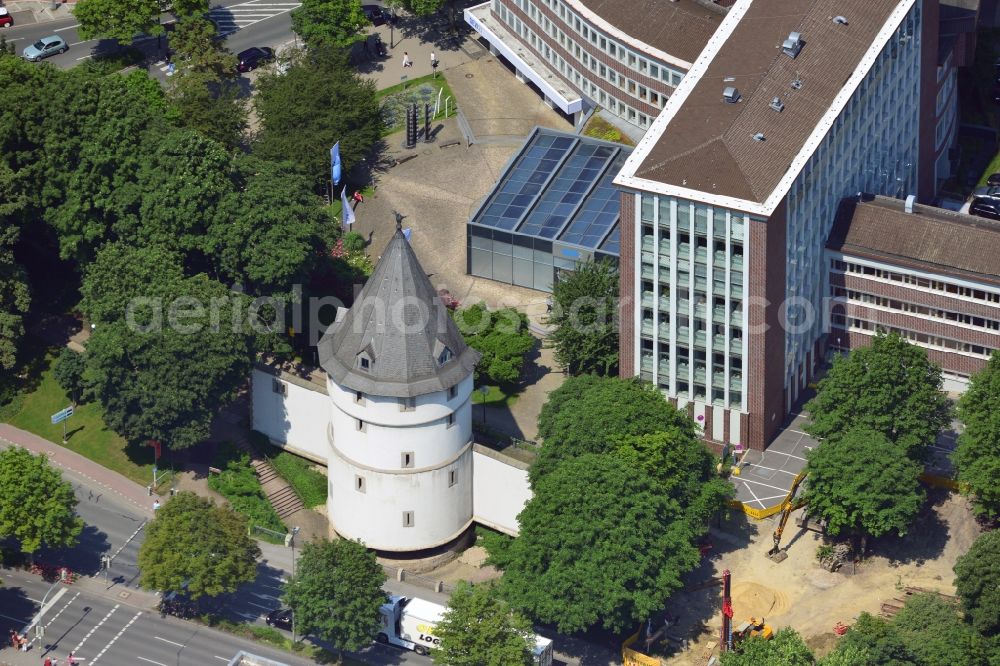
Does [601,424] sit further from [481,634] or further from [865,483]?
[481,634]

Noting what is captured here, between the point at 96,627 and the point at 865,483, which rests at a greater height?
the point at 865,483

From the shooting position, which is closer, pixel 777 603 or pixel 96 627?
pixel 96 627

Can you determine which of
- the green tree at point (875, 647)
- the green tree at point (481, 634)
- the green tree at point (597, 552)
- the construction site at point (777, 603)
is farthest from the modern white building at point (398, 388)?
the green tree at point (875, 647)

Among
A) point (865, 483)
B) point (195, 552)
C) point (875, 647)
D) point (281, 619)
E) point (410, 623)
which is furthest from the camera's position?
point (865, 483)

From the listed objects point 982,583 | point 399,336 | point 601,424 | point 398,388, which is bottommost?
point 982,583

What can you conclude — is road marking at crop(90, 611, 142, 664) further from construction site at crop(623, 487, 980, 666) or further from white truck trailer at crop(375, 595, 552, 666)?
construction site at crop(623, 487, 980, 666)

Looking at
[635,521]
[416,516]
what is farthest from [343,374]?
[635,521]

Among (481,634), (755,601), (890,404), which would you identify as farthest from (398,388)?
(890,404)

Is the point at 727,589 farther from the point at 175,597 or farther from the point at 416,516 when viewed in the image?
the point at 175,597
